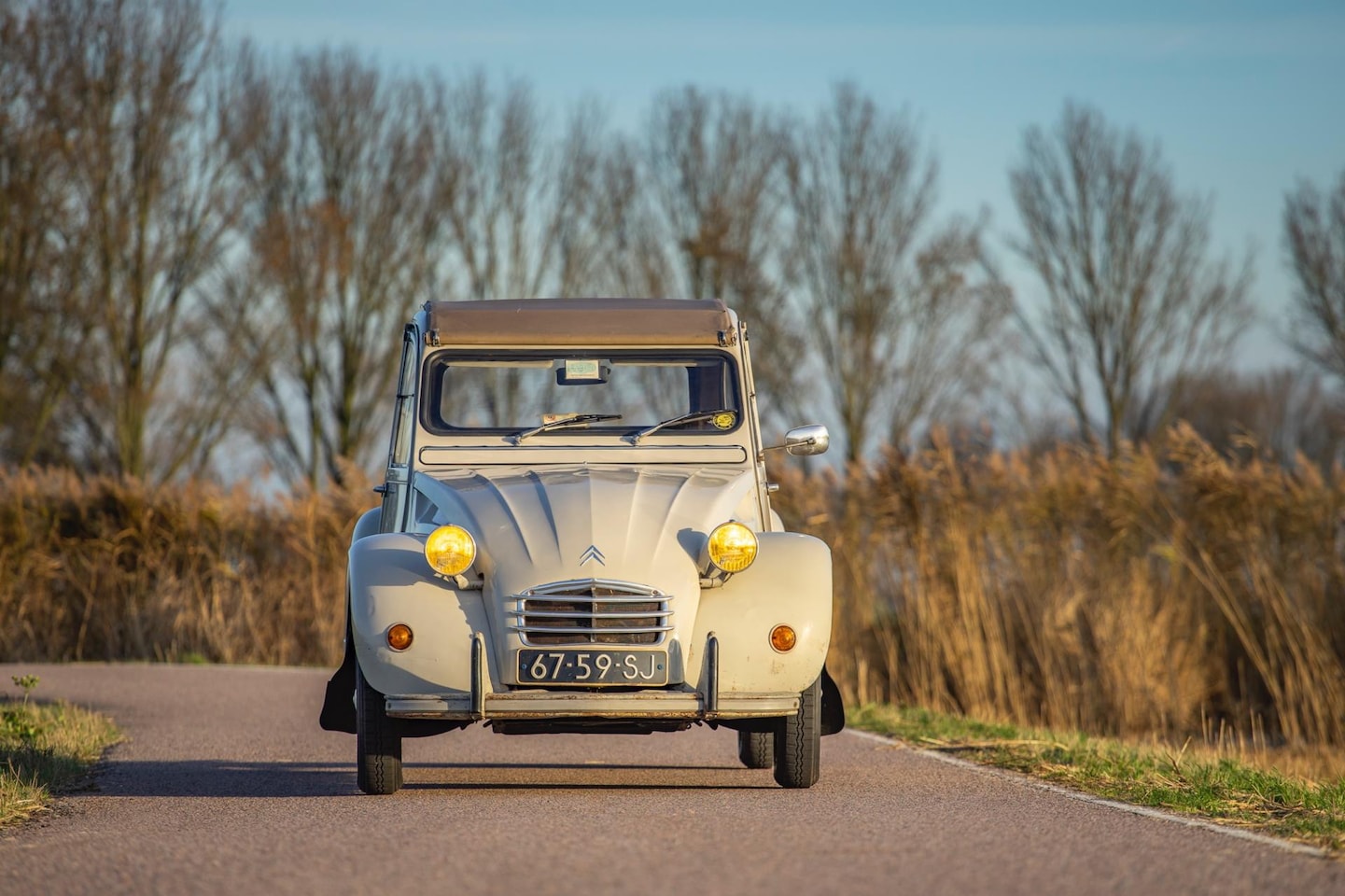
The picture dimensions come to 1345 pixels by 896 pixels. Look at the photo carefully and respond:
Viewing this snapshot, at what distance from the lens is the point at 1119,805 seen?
7324 mm

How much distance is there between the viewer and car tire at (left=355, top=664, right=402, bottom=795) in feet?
24.6

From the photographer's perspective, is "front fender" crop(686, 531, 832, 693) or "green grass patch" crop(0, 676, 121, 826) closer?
"front fender" crop(686, 531, 832, 693)

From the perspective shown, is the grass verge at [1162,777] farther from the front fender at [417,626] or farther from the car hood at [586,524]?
the front fender at [417,626]

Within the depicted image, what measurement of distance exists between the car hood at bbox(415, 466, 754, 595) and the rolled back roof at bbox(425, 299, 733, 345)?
112 cm

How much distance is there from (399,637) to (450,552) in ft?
1.35

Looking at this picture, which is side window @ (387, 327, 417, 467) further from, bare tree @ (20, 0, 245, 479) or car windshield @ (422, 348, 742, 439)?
bare tree @ (20, 0, 245, 479)

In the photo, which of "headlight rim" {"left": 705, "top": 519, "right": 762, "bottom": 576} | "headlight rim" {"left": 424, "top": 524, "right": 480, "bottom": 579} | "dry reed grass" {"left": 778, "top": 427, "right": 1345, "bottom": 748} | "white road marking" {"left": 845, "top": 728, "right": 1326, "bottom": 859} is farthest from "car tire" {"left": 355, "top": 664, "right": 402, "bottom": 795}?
"dry reed grass" {"left": 778, "top": 427, "right": 1345, "bottom": 748}

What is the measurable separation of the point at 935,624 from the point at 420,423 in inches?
247

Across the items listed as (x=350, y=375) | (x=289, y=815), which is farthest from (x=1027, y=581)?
(x=350, y=375)

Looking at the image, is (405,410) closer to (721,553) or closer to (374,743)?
(374,743)

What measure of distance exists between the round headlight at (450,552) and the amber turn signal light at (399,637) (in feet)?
0.90

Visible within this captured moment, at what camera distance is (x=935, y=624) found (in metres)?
13.8

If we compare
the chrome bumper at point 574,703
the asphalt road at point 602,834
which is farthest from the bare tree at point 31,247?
the chrome bumper at point 574,703

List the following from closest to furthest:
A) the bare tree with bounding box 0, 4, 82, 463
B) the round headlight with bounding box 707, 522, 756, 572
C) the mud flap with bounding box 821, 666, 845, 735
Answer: the round headlight with bounding box 707, 522, 756, 572 → the mud flap with bounding box 821, 666, 845, 735 → the bare tree with bounding box 0, 4, 82, 463
